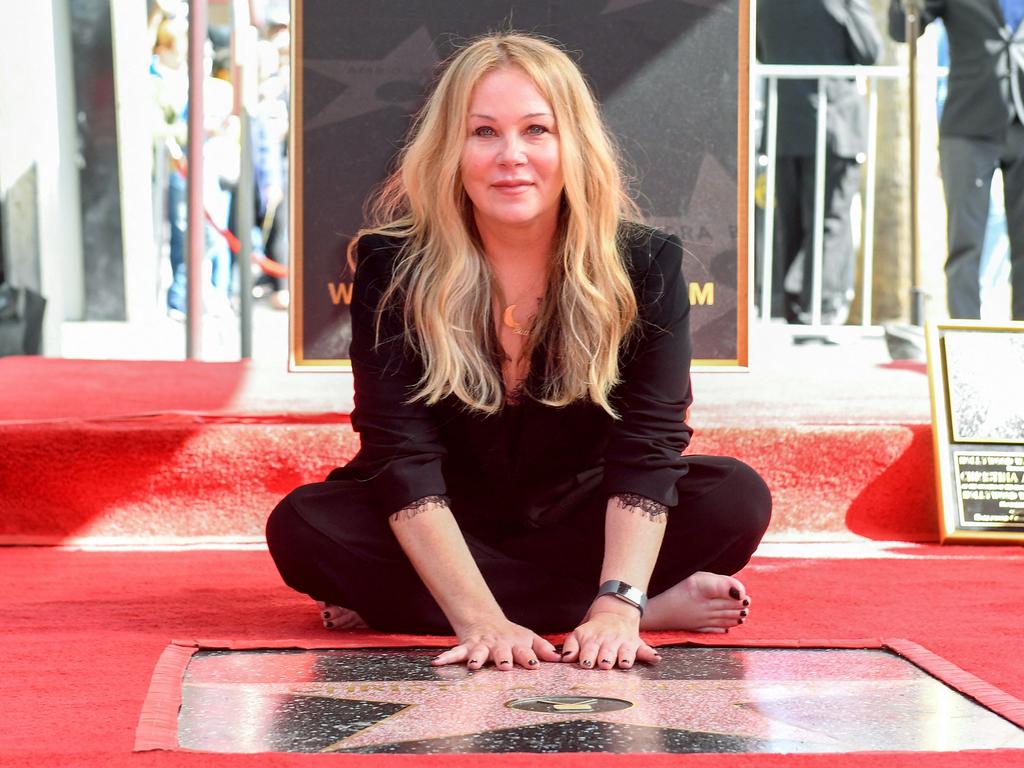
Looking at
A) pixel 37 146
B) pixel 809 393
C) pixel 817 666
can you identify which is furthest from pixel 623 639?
pixel 37 146

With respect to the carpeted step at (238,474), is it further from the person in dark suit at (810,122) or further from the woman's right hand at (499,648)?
the person in dark suit at (810,122)

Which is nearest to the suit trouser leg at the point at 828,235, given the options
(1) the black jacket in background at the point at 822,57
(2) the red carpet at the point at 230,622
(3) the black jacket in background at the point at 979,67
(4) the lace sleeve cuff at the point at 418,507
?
(1) the black jacket in background at the point at 822,57

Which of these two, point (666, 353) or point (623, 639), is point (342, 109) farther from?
point (623, 639)

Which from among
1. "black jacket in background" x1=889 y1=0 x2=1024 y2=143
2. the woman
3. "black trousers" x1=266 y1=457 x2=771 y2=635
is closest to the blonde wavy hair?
the woman

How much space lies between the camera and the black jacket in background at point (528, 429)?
2.41m

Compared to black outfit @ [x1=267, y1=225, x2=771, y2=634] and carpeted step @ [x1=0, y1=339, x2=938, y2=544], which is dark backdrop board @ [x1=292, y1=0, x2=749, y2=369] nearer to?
carpeted step @ [x1=0, y1=339, x2=938, y2=544]

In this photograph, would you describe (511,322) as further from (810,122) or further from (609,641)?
(810,122)

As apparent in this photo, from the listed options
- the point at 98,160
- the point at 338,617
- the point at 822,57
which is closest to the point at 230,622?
the point at 338,617

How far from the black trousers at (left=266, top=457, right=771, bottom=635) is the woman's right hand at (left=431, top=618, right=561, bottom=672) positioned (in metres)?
0.25

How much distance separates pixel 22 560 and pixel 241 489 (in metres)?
0.48

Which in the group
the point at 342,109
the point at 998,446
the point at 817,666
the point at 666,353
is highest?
the point at 342,109

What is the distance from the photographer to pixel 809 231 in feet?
22.1

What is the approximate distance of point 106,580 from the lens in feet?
9.74

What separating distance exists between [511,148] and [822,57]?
446cm
